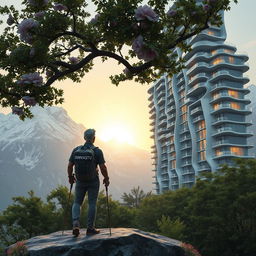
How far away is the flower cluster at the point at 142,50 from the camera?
6.96 meters

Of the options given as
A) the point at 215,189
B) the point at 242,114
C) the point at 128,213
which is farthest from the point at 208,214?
the point at 242,114

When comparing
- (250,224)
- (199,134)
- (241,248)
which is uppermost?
(199,134)

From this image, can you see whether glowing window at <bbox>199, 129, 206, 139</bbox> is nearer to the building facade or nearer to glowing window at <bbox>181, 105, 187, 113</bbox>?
the building facade

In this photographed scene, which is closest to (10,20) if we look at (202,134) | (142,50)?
(142,50)

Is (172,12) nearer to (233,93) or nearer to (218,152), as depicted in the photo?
(218,152)

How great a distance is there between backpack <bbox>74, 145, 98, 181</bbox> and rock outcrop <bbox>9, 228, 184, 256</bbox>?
1529 millimetres

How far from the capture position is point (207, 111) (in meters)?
95.2

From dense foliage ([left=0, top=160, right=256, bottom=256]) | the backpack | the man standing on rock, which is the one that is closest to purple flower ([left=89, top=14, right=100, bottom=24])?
→ the man standing on rock

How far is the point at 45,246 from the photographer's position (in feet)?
27.6

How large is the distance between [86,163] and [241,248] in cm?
2709

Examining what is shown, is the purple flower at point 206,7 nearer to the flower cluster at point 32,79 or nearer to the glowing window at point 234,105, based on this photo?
the flower cluster at point 32,79

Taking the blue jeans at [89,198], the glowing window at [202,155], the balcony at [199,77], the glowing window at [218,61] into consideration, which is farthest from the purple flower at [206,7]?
the glowing window at [218,61]

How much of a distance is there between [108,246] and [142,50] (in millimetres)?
4569

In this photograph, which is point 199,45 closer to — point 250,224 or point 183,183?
point 183,183
